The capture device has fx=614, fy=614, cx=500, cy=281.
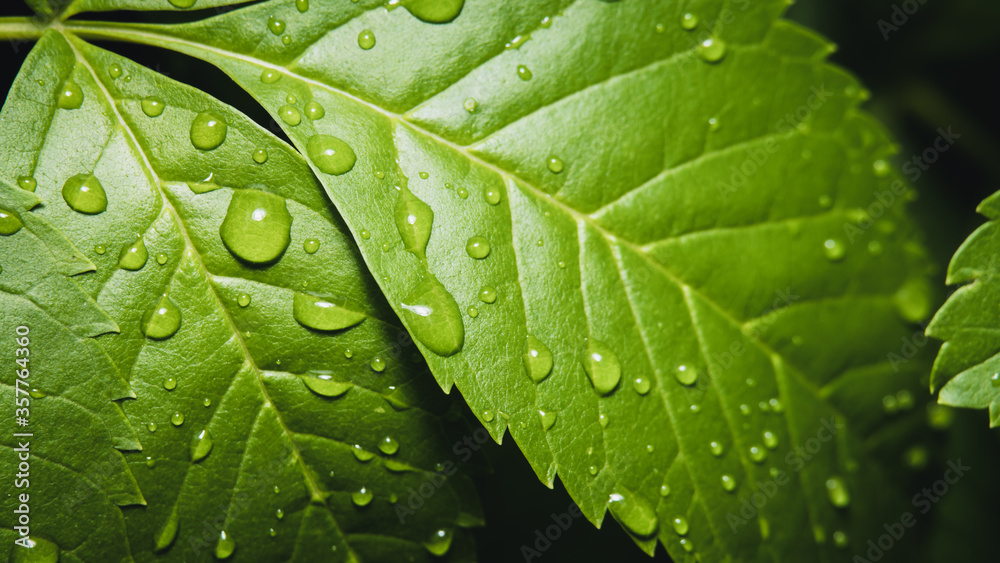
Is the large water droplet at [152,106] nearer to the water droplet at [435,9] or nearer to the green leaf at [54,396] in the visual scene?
the green leaf at [54,396]

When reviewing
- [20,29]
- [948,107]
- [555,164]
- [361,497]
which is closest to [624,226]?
[555,164]

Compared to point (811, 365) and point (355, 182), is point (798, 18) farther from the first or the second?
point (355, 182)

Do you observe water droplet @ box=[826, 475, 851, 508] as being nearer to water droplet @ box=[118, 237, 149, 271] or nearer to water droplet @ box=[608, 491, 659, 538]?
water droplet @ box=[608, 491, 659, 538]

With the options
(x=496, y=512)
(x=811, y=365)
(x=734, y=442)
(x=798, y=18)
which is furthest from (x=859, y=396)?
(x=798, y=18)

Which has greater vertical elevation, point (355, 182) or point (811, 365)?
point (355, 182)

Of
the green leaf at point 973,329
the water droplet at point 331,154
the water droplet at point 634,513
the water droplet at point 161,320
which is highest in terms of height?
the water droplet at point 331,154

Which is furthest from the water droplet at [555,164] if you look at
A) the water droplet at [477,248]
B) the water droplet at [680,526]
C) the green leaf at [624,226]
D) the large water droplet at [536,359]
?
the water droplet at [680,526]

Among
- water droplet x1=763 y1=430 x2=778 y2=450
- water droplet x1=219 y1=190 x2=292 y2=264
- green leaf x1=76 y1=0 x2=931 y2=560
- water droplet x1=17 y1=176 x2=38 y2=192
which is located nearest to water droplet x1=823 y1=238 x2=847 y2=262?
green leaf x1=76 y1=0 x2=931 y2=560
